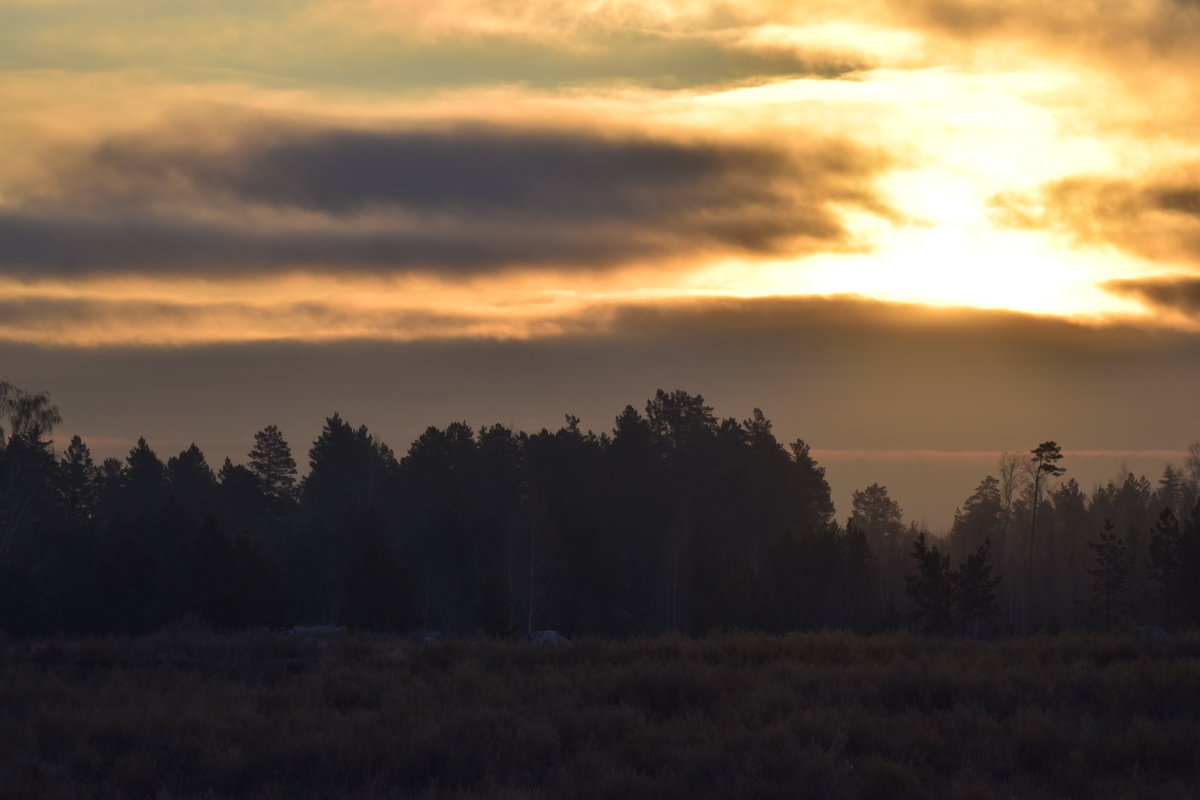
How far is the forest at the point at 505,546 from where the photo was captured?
51.9 meters

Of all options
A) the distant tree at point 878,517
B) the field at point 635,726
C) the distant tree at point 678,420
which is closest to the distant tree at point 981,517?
the distant tree at point 878,517

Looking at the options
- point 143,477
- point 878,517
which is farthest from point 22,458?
point 878,517

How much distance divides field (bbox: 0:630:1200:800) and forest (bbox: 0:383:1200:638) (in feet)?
65.4

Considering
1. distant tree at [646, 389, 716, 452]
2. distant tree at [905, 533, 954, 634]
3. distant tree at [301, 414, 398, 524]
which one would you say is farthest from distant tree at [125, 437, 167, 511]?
distant tree at [905, 533, 954, 634]

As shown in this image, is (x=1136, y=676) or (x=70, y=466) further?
(x=70, y=466)

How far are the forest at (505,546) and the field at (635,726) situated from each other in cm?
1993

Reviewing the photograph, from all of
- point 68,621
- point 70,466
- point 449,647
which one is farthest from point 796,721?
point 70,466

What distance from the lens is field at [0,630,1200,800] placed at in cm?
1362

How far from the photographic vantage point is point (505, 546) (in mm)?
74812

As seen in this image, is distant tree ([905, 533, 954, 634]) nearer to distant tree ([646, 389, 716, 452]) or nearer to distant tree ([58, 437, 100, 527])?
distant tree ([646, 389, 716, 452])

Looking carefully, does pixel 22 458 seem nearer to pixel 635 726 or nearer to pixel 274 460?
pixel 274 460

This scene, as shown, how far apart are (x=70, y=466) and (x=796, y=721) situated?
102m

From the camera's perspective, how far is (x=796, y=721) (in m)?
16.0

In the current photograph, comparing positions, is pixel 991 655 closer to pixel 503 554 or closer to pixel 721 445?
pixel 503 554
